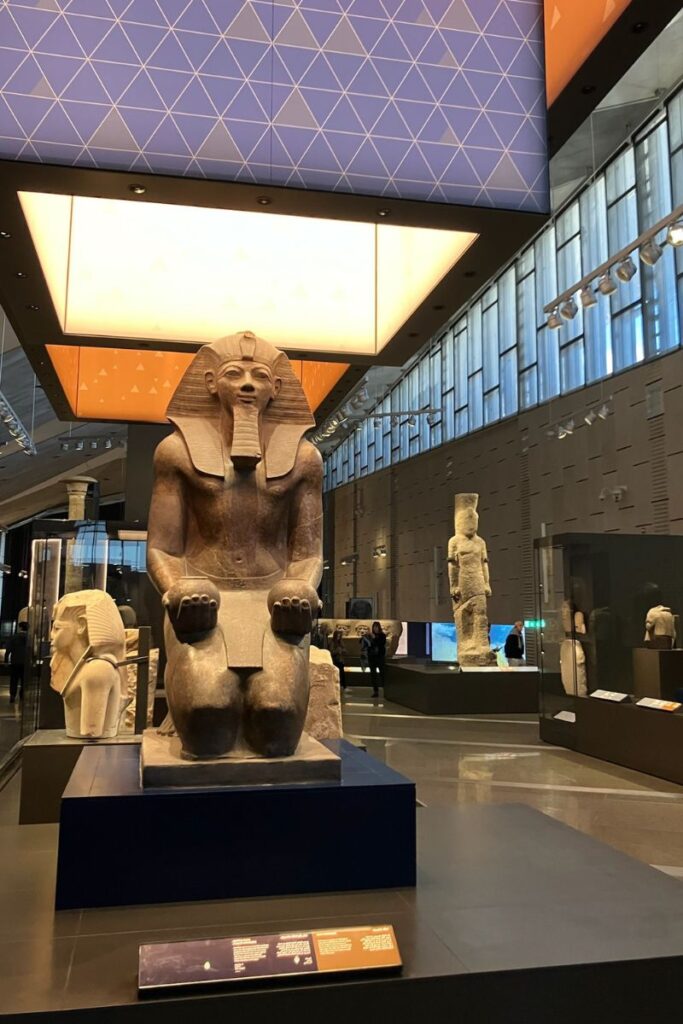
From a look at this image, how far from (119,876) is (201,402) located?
6.62 ft

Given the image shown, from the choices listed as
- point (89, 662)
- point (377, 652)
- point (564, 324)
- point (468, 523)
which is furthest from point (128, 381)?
point (564, 324)

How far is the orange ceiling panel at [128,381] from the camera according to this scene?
8.63 metres

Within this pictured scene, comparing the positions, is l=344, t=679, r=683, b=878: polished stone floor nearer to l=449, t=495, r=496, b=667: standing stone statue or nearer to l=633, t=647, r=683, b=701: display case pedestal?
l=633, t=647, r=683, b=701: display case pedestal

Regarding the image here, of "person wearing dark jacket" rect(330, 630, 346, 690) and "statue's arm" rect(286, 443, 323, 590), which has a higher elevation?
"statue's arm" rect(286, 443, 323, 590)

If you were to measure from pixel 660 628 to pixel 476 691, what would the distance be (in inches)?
144

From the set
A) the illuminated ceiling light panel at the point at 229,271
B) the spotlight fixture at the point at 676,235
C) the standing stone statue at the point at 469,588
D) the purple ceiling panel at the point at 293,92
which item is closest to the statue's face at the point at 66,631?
the illuminated ceiling light panel at the point at 229,271

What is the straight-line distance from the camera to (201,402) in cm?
379

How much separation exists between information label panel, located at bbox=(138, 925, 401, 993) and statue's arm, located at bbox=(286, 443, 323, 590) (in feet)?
5.17

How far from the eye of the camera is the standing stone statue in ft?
44.7

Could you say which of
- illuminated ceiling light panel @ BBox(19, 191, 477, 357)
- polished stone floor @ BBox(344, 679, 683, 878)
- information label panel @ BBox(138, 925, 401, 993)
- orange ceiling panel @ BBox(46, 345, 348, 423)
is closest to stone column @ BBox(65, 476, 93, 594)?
orange ceiling panel @ BBox(46, 345, 348, 423)

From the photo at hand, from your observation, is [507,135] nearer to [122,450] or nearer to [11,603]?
[122,450]

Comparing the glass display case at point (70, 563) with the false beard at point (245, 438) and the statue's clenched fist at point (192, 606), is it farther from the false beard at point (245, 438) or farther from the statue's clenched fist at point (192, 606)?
the statue's clenched fist at point (192, 606)

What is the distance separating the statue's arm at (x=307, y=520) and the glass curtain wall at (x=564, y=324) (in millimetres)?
11001

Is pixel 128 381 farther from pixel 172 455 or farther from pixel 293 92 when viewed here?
pixel 172 455
